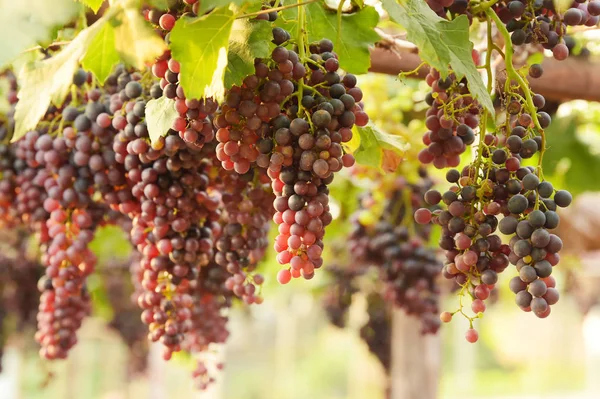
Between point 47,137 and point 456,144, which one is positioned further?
A: point 47,137

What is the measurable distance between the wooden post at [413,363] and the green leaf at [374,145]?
2.08 m

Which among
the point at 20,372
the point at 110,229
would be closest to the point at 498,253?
the point at 110,229

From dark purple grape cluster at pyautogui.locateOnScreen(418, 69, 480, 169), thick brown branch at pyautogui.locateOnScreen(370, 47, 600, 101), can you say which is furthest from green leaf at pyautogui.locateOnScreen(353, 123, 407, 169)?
thick brown branch at pyautogui.locateOnScreen(370, 47, 600, 101)

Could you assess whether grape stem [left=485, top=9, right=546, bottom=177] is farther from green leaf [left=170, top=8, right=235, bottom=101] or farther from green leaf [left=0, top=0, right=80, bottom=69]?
green leaf [left=0, top=0, right=80, bottom=69]

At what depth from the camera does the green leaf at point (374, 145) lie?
1246 millimetres

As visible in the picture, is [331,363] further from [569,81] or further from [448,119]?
[448,119]

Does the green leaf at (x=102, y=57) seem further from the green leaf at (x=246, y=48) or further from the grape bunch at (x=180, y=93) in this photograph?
the green leaf at (x=246, y=48)

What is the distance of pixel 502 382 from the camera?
20203 millimetres

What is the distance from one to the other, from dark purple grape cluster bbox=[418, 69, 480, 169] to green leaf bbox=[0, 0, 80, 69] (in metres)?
0.59

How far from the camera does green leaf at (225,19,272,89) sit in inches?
37.4

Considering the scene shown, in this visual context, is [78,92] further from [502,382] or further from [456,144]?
[502,382]

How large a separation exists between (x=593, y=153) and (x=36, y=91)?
2362mm

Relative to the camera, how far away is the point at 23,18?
0.87 meters

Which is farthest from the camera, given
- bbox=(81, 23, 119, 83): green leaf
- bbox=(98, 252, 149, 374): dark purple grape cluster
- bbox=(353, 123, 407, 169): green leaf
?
bbox=(98, 252, 149, 374): dark purple grape cluster
